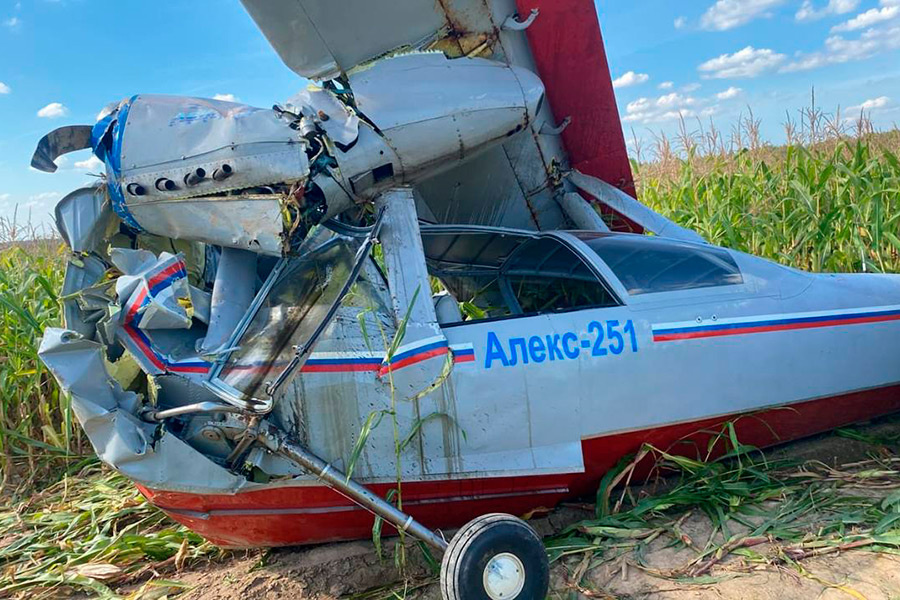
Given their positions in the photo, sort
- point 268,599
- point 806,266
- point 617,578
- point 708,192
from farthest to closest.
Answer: point 708,192 → point 806,266 → point 268,599 → point 617,578

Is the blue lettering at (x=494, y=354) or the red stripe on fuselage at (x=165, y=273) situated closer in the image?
the red stripe on fuselage at (x=165, y=273)

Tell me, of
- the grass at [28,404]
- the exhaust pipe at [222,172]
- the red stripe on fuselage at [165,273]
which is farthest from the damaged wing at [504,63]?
the grass at [28,404]

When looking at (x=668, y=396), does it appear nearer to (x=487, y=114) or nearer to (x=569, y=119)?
(x=487, y=114)

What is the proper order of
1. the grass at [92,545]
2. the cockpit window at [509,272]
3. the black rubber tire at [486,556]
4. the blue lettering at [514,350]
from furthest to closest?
the cockpit window at [509,272], the grass at [92,545], the blue lettering at [514,350], the black rubber tire at [486,556]

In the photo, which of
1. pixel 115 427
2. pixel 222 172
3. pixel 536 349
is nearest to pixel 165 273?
pixel 222 172

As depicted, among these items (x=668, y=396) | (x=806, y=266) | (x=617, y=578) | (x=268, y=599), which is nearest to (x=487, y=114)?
(x=668, y=396)

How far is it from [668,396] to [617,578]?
93 centimetres

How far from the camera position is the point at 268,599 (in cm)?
326

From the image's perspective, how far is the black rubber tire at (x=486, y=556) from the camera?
270 centimetres

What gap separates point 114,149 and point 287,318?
1112mm

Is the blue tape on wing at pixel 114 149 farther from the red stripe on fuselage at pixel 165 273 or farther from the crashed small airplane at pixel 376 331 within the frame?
the red stripe on fuselage at pixel 165 273

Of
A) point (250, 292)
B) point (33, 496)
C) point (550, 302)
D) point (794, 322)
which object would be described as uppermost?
point (250, 292)

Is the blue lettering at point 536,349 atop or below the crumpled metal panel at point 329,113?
below

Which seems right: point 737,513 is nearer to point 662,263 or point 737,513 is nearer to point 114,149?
point 662,263
